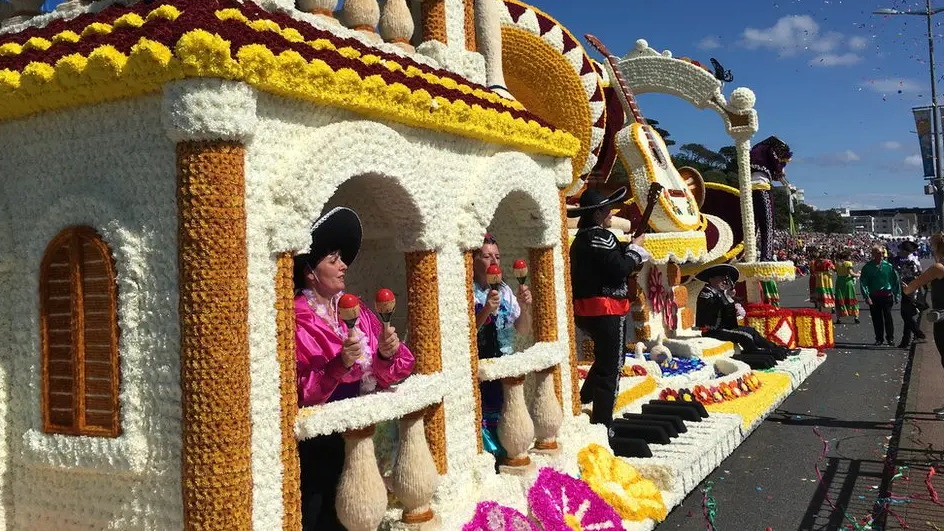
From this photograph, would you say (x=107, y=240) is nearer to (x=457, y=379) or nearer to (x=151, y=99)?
(x=151, y=99)

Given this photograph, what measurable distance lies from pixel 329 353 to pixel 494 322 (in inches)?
77.1

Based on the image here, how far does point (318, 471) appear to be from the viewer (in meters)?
3.87

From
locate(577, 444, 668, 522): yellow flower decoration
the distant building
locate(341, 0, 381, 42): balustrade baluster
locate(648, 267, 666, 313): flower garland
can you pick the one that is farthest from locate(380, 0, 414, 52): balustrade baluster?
the distant building

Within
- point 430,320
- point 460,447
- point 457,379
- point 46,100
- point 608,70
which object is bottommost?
point 460,447

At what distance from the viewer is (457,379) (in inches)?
170

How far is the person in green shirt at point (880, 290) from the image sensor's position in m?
13.5

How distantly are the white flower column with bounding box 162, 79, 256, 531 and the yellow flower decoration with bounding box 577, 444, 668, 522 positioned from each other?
284 cm

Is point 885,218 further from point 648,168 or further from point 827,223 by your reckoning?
point 648,168

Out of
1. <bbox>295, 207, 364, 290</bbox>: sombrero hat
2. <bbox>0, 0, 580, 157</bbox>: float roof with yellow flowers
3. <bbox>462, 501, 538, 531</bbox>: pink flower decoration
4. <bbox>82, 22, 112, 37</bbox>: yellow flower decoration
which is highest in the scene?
<bbox>82, 22, 112, 37</bbox>: yellow flower decoration

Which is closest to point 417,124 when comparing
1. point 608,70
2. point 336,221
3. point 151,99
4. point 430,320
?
point 336,221

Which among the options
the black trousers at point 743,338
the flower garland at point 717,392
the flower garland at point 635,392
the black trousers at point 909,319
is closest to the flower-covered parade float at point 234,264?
the flower garland at point 635,392

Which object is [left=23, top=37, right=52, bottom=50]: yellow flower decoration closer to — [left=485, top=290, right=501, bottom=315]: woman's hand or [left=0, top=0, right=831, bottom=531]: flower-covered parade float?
[left=0, top=0, right=831, bottom=531]: flower-covered parade float

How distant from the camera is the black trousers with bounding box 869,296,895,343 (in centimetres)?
1359

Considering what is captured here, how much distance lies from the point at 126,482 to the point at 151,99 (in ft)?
5.33
